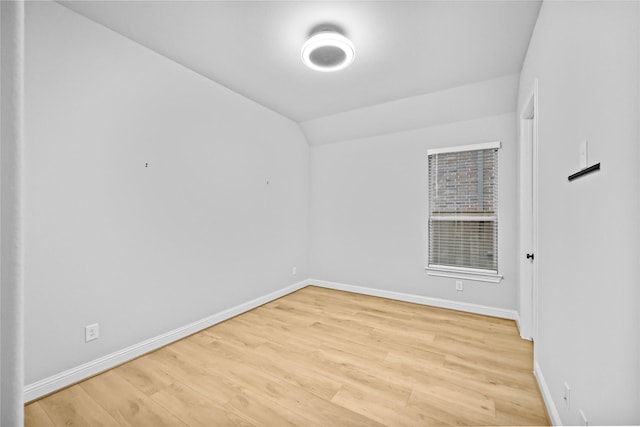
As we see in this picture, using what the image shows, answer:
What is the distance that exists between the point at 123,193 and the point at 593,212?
3069mm

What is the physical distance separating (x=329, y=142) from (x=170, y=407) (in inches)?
154

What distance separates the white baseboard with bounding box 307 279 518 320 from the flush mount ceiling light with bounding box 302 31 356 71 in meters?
3.05

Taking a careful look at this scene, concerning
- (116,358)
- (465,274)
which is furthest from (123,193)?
(465,274)

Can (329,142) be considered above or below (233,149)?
above

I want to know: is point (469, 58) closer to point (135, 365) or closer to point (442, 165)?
point (442, 165)

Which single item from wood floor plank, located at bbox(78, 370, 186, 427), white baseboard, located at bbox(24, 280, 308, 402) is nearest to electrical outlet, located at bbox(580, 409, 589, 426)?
wood floor plank, located at bbox(78, 370, 186, 427)

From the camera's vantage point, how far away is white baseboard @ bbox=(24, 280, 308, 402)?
6.38 ft

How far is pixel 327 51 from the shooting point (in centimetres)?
241

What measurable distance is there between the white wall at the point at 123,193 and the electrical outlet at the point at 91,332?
4cm

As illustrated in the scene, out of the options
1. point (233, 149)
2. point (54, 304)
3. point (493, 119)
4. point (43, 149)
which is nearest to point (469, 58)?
point (493, 119)

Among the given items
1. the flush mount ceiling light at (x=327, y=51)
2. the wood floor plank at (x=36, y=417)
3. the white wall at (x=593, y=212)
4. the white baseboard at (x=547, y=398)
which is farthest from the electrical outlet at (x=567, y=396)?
the wood floor plank at (x=36, y=417)

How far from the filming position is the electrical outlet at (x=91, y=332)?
2172 mm

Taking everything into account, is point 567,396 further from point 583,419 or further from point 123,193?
point 123,193

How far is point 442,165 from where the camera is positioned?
3.78 meters
